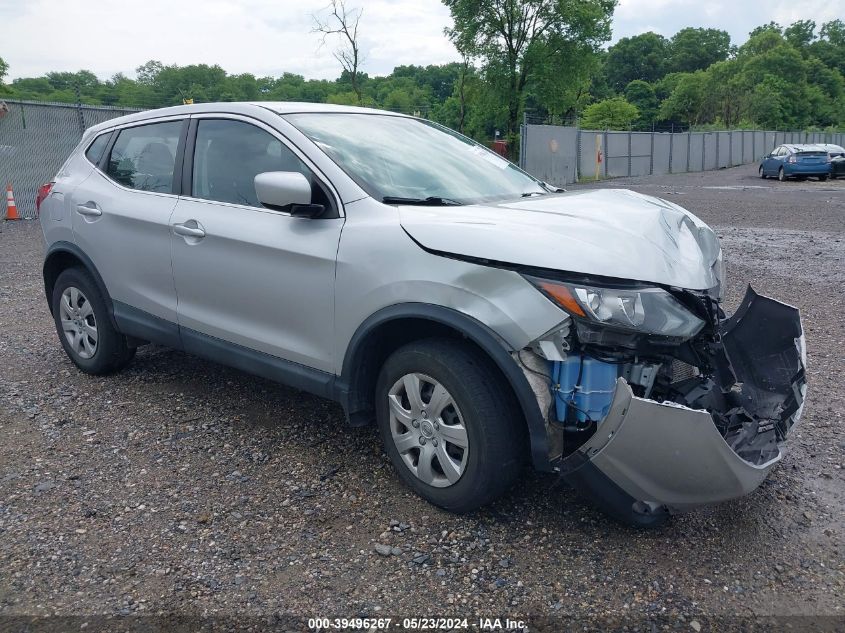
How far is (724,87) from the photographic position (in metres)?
82.4

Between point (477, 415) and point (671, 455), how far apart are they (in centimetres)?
73

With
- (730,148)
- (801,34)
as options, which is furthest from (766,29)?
(730,148)

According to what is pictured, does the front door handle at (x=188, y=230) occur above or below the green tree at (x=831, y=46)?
below

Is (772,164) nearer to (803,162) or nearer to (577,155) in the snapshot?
(803,162)

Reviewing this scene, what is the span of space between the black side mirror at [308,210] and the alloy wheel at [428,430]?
887 mm

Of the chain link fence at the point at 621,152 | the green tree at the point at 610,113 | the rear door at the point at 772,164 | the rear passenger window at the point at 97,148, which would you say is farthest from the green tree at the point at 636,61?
the rear passenger window at the point at 97,148

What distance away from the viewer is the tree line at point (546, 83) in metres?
42.0

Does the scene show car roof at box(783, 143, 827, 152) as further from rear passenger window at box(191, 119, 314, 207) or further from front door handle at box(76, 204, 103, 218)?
front door handle at box(76, 204, 103, 218)

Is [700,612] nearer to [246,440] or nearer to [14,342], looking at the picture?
[246,440]

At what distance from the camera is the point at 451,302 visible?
294cm

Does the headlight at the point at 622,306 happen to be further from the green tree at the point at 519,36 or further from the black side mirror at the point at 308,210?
the green tree at the point at 519,36

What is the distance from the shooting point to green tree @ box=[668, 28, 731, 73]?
126188 mm

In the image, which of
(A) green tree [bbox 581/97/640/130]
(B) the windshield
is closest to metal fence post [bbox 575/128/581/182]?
(B) the windshield

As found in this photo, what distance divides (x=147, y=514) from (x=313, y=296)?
48.2 inches
